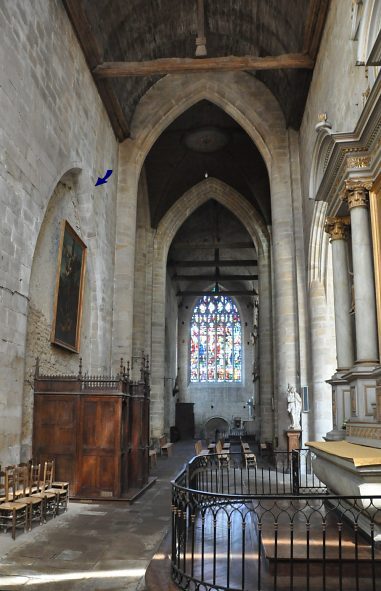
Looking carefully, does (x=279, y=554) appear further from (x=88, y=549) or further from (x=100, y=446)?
(x=100, y=446)

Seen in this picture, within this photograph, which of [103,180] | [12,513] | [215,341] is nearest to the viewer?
[12,513]

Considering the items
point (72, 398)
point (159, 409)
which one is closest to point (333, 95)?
point (72, 398)

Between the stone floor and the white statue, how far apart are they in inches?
249

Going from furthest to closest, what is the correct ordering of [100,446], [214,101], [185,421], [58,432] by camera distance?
[185,421]
[214,101]
[58,432]
[100,446]

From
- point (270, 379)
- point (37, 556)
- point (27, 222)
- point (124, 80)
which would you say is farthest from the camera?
point (270, 379)

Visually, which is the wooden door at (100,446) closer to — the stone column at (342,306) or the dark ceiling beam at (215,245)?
the stone column at (342,306)

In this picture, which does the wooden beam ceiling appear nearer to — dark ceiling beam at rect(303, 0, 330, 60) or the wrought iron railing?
dark ceiling beam at rect(303, 0, 330, 60)

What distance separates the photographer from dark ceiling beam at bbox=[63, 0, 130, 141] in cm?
1158

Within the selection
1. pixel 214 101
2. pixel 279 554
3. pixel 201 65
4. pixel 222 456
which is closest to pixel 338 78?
pixel 201 65

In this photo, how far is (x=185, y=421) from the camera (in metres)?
30.6

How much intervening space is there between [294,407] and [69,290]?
6687 mm

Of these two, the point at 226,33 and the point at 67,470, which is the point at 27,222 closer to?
the point at 67,470

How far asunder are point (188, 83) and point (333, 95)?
686 centimetres

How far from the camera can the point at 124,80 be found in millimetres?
15695
